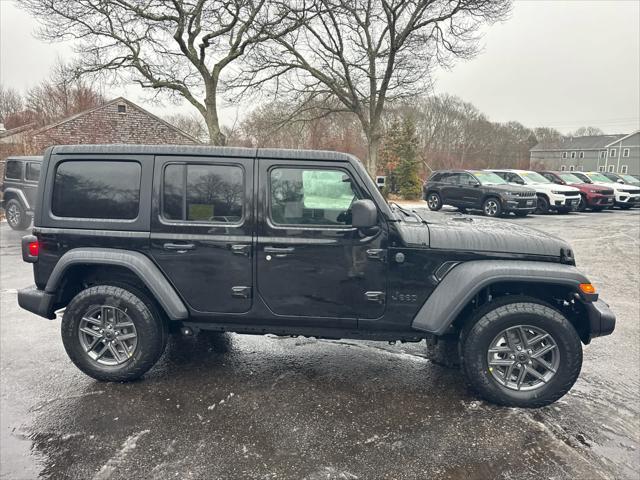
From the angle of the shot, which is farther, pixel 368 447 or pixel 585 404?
pixel 585 404

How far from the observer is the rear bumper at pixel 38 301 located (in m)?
3.44

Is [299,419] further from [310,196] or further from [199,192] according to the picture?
[199,192]

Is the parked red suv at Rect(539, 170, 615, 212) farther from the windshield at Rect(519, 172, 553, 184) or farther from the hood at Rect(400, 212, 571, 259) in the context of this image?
the hood at Rect(400, 212, 571, 259)

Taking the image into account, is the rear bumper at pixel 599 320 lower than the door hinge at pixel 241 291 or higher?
lower

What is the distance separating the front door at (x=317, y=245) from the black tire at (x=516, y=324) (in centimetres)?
76

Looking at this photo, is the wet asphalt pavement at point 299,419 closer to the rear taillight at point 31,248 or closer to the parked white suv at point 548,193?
the rear taillight at point 31,248

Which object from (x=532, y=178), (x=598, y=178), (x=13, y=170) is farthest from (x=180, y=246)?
(x=598, y=178)

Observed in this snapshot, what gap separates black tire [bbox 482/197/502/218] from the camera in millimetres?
15219

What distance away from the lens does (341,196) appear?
3270 millimetres

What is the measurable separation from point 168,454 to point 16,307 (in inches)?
161

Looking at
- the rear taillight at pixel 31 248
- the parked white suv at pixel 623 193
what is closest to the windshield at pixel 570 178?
the parked white suv at pixel 623 193

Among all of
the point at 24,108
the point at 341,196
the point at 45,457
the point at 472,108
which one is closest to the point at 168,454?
the point at 45,457

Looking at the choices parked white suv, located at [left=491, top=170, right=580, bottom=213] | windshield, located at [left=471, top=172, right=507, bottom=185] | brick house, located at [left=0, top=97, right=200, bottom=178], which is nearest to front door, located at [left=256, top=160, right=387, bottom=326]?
windshield, located at [left=471, top=172, right=507, bottom=185]

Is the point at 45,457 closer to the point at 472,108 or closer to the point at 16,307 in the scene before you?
the point at 16,307
